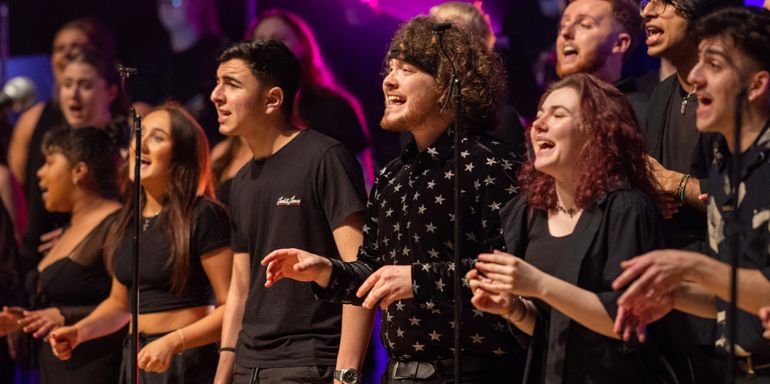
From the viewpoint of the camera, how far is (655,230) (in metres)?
2.99

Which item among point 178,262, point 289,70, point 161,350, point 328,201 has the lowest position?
point 161,350

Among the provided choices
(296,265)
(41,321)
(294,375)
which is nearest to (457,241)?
(296,265)

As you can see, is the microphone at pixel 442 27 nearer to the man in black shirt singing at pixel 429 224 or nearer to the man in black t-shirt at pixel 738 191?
the man in black shirt singing at pixel 429 224

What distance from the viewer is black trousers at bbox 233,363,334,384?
3902 millimetres

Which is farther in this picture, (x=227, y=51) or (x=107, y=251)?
(x=107, y=251)

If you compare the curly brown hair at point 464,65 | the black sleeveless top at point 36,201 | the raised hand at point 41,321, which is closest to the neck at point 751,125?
the curly brown hair at point 464,65

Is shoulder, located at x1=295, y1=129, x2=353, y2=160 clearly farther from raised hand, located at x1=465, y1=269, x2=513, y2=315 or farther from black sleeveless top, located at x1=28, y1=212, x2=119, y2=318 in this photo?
black sleeveless top, located at x1=28, y1=212, x2=119, y2=318

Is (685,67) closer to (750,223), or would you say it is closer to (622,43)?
(622,43)

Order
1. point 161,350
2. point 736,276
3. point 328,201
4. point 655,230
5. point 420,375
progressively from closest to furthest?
point 736,276
point 655,230
point 420,375
point 328,201
point 161,350

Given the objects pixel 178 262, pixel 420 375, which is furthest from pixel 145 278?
pixel 420 375

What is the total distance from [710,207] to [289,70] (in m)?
1.95

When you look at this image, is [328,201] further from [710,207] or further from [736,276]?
[736,276]

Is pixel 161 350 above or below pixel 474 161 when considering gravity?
below

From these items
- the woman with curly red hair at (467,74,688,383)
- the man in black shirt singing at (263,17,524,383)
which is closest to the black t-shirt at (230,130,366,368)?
the man in black shirt singing at (263,17,524,383)
